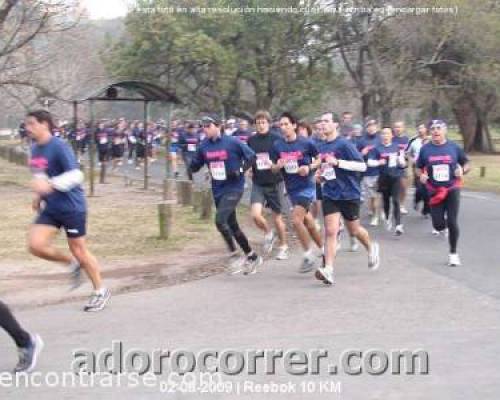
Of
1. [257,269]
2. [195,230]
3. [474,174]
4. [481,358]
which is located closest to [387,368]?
[481,358]

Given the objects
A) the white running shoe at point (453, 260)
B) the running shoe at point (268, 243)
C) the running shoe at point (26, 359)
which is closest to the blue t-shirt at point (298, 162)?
the running shoe at point (268, 243)

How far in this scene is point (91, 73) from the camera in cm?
4466

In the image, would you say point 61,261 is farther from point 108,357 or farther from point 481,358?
point 481,358

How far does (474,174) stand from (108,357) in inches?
1070

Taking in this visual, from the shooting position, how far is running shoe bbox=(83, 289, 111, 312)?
820 cm

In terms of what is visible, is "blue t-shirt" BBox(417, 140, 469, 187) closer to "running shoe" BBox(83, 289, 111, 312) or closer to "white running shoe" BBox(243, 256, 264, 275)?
"white running shoe" BBox(243, 256, 264, 275)

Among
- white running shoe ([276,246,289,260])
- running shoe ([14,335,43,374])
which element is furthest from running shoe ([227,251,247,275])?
running shoe ([14,335,43,374])

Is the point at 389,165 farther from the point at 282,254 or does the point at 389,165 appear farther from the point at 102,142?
the point at 102,142

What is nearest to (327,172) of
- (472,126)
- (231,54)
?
(231,54)

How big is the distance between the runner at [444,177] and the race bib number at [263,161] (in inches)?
83.0

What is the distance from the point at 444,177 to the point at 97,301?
5.06 meters

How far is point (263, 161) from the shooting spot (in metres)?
11.4

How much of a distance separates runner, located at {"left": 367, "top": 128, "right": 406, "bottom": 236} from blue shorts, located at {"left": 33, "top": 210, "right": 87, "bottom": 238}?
740 centimetres

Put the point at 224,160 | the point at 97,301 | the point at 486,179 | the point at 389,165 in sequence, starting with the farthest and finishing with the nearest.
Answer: the point at 486,179, the point at 389,165, the point at 224,160, the point at 97,301
